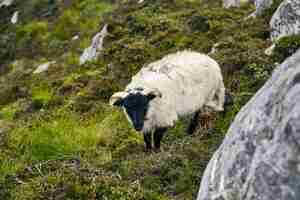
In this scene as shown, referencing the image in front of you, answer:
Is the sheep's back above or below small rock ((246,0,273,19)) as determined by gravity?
above

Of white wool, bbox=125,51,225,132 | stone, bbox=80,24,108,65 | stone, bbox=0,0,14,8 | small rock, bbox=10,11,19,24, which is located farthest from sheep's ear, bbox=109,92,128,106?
stone, bbox=0,0,14,8

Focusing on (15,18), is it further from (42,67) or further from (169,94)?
(169,94)

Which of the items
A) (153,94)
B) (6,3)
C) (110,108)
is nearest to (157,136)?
(153,94)

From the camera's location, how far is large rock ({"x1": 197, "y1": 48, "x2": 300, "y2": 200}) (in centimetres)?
380

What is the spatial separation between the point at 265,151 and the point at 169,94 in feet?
18.3

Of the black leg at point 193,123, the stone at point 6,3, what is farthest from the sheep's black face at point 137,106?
the stone at point 6,3

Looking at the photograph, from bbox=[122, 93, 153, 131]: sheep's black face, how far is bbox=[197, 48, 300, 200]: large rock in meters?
4.23

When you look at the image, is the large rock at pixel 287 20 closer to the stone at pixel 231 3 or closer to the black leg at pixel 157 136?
the black leg at pixel 157 136

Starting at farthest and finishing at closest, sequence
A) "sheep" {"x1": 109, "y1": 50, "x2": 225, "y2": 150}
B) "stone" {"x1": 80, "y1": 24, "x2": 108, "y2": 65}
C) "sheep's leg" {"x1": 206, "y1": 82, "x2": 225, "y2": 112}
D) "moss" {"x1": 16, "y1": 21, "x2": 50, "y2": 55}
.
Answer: "moss" {"x1": 16, "y1": 21, "x2": 50, "y2": 55}, "stone" {"x1": 80, "y1": 24, "x2": 108, "y2": 65}, "sheep's leg" {"x1": 206, "y1": 82, "x2": 225, "y2": 112}, "sheep" {"x1": 109, "y1": 50, "x2": 225, "y2": 150}

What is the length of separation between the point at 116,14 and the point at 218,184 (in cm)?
2182

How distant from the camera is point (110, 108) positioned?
42.5 ft

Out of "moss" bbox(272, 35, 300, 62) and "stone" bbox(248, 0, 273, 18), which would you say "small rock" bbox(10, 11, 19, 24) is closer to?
"stone" bbox(248, 0, 273, 18)

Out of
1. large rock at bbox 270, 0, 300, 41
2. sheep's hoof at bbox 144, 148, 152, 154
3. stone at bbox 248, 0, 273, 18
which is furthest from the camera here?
stone at bbox 248, 0, 273, 18

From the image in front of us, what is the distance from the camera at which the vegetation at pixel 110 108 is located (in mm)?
7371
